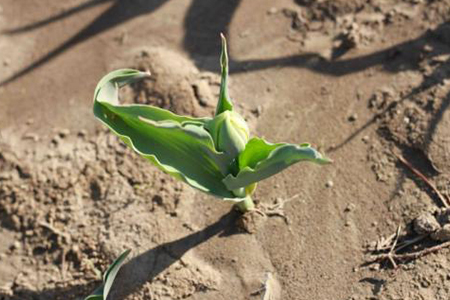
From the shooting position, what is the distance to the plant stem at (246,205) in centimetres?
222

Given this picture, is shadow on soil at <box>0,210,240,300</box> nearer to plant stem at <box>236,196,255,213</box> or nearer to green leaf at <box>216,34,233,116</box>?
plant stem at <box>236,196,255,213</box>

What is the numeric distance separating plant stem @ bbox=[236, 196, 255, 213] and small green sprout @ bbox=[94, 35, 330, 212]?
0.20 meters

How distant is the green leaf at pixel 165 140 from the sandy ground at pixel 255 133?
0.40 meters

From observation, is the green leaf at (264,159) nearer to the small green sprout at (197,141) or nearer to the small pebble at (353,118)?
the small green sprout at (197,141)

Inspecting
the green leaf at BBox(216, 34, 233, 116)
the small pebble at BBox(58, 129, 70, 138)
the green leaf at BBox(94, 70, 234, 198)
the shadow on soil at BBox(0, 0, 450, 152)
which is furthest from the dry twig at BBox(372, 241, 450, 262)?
the small pebble at BBox(58, 129, 70, 138)

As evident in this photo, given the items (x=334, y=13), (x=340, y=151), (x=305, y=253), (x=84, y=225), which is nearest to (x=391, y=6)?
(x=334, y=13)

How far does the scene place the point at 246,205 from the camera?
2244 mm

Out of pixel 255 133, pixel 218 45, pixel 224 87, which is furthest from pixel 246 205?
pixel 218 45

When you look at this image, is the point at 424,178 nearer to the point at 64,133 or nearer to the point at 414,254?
the point at 414,254

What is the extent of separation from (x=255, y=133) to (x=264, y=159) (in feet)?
2.28

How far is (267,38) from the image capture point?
286 centimetres

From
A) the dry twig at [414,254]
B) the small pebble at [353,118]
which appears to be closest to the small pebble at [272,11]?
the small pebble at [353,118]

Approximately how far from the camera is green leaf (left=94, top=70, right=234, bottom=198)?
6.17 feet

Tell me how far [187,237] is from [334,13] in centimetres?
120
